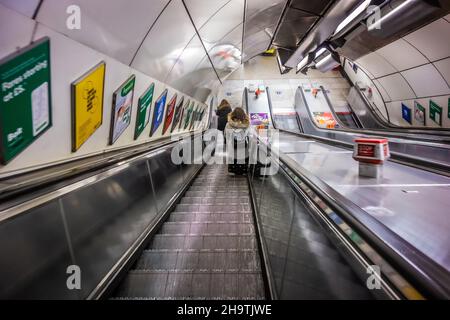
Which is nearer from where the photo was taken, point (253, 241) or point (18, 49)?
point (18, 49)

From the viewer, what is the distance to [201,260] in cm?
227

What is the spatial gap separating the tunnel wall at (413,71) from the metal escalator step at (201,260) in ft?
22.7

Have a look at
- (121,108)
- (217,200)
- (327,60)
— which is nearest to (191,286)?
(217,200)

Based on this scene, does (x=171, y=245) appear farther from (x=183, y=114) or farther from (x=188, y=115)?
(x=188, y=115)

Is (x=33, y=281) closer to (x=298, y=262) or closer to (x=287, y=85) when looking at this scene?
(x=298, y=262)

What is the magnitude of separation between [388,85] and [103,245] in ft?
33.4

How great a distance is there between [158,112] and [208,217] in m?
2.33

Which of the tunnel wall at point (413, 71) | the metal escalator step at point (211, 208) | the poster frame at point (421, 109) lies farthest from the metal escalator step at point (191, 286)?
the poster frame at point (421, 109)

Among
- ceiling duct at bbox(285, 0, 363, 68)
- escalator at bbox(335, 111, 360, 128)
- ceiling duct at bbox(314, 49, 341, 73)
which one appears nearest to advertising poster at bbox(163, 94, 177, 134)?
ceiling duct at bbox(285, 0, 363, 68)

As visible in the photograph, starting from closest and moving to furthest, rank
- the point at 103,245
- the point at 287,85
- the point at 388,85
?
the point at 103,245
the point at 388,85
the point at 287,85

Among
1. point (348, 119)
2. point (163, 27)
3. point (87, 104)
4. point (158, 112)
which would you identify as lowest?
point (87, 104)

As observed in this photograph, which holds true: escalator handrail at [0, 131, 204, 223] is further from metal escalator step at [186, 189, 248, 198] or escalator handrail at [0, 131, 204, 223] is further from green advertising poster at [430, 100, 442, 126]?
green advertising poster at [430, 100, 442, 126]
